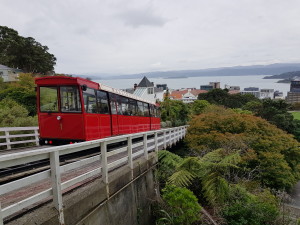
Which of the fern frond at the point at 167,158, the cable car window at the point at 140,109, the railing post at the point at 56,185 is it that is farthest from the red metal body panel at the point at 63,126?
the cable car window at the point at 140,109

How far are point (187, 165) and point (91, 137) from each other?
357 cm

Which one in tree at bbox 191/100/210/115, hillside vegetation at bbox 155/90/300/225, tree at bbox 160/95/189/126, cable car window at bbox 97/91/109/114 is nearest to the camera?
hillside vegetation at bbox 155/90/300/225

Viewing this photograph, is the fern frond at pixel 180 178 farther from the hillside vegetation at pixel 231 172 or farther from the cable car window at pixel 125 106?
the cable car window at pixel 125 106

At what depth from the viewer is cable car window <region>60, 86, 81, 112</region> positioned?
312 inches

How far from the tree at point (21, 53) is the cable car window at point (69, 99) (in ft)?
156

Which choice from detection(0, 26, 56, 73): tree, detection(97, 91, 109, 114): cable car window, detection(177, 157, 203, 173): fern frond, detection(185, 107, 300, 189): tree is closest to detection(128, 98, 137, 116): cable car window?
detection(97, 91, 109, 114): cable car window

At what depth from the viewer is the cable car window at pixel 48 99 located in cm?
808

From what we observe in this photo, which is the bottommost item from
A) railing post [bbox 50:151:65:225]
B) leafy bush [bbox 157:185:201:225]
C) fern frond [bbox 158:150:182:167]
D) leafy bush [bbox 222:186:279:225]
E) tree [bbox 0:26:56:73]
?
leafy bush [bbox 222:186:279:225]

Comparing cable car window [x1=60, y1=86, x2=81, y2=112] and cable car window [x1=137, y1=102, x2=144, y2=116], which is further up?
cable car window [x1=60, y1=86, x2=81, y2=112]

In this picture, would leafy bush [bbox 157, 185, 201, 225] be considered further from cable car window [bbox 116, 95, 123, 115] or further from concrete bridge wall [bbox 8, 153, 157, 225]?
cable car window [bbox 116, 95, 123, 115]

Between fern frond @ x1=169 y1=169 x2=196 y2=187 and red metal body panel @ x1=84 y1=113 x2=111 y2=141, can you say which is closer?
fern frond @ x1=169 y1=169 x2=196 y2=187

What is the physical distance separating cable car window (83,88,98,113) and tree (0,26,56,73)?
47477 millimetres

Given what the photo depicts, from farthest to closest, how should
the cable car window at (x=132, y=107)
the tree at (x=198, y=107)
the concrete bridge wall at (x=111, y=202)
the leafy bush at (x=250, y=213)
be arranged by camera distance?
1. the tree at (x=198, y=107)
2. the cable car window at (x=132, y=107)
3. the leafy bush at (x=250, y=213)
4. the concrete bridge wall at (x=111, y=202)

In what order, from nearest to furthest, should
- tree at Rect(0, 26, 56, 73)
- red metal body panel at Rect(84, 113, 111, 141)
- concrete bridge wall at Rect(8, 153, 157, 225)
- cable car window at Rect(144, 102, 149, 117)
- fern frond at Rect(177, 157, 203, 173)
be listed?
concrete bridge wall at Rect(8, 153, 157, 225), fern frond at Rect(177, 157, 203, 173), red metal body panel at Rect(84, 113, 111, 141), cable car window at Rect(144, 102, 149, 117), tree at Rect(0, 26, 56, 73)
